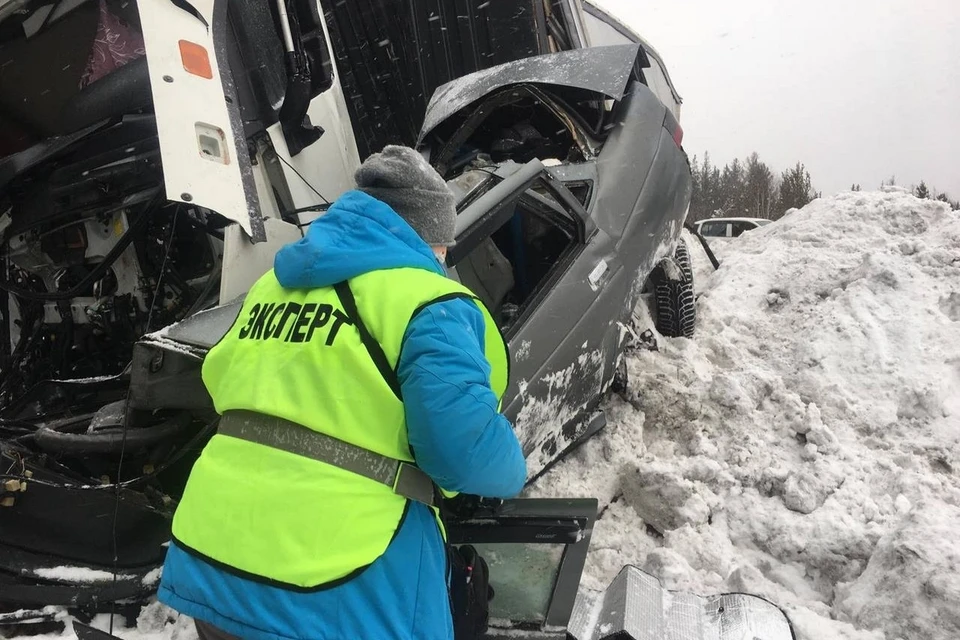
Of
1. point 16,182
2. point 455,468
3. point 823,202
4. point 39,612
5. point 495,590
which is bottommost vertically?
point 823,202

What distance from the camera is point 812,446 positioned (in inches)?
121

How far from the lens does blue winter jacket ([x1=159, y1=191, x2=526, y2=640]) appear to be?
1233mm

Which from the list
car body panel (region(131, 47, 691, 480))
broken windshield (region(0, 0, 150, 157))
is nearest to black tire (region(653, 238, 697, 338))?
car body panel (region(131, 47, 691, 480))

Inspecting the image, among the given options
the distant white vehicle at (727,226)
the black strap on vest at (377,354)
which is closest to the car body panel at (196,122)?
the black strap on vest at (377,354)

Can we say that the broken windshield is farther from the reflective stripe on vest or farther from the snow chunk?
the snow chunk

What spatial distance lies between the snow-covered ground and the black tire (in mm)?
129

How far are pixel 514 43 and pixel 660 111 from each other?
193 cm

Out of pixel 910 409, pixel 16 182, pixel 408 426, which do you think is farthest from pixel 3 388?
pixel 910 409

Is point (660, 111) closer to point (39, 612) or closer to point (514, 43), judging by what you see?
point (514, 43)

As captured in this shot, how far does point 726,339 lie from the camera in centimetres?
422

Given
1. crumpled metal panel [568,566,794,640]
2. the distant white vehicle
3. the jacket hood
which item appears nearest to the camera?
the jacket hood

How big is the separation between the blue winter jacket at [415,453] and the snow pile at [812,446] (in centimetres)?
155

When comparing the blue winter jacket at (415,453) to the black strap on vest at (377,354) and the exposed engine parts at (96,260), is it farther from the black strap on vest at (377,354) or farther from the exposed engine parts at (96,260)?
the exposed engine parts at (96,260)

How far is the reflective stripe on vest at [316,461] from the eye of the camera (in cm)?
125
